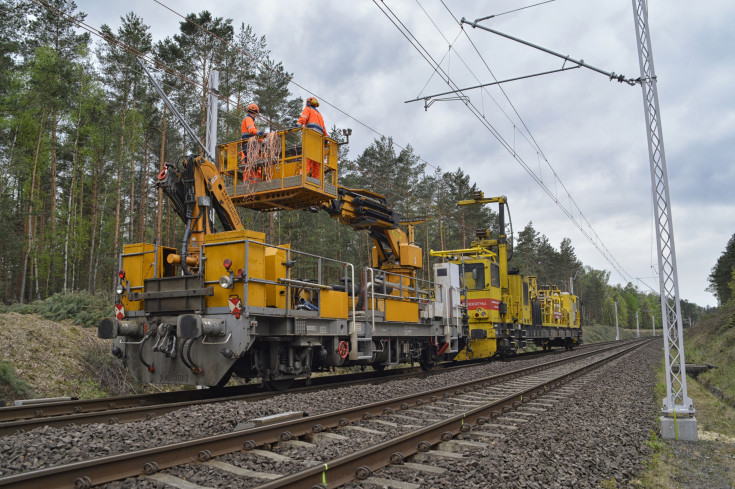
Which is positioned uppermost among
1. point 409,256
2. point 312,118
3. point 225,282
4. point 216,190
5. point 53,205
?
point 53,205

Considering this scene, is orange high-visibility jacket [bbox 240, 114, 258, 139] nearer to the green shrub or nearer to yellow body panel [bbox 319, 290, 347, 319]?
yellow body panel [bbox 319, 290, 347, 319]

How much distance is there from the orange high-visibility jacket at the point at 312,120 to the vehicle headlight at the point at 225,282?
3.25 meters

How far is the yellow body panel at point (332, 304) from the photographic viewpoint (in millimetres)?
9242

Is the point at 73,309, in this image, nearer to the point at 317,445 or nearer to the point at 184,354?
the point at 184,354

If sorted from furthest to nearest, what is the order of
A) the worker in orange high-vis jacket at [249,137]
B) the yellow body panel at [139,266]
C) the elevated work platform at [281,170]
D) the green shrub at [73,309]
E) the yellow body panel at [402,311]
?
the green shrub at [73,309] → the yellow body panel at [402,311] → the worker in orange high-vis jacket at [249,137] → the elevated work platform at [281,170] → the yellow body panel at [139,266]

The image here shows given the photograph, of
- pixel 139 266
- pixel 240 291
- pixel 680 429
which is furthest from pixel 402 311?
pixel 680 429

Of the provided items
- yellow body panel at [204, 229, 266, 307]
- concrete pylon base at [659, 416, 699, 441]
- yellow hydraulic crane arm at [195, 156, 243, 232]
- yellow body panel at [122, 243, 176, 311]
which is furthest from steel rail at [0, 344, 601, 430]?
concrete pylon base at [659, 416, 699, 441]

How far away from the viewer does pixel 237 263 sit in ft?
25.8

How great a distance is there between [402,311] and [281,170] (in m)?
4.41

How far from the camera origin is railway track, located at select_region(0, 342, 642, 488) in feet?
12.8

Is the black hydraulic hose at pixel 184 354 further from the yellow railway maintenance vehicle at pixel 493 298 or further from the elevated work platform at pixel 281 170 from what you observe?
the yellow railway maintenance vehicle at pixel 493 298

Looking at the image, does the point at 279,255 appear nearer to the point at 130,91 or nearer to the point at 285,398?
the point at 285,398

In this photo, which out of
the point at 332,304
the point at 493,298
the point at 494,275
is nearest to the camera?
the point at 332,304

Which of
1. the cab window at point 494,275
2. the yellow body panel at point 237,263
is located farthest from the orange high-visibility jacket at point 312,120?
the cab window at point 494,275
